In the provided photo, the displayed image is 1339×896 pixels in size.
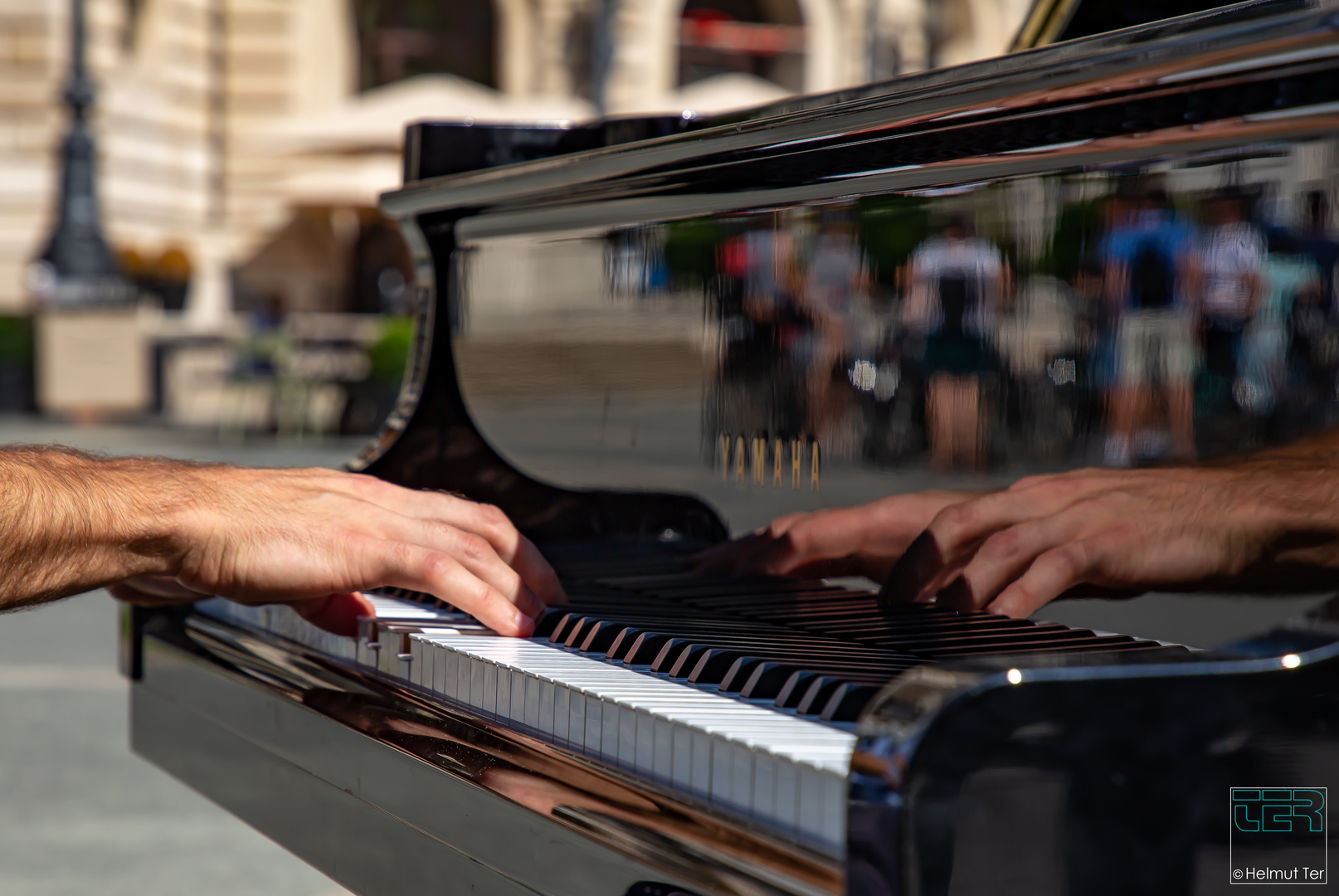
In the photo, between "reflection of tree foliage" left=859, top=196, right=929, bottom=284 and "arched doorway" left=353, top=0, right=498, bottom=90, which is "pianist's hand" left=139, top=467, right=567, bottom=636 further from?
"arched doorway" left=353, top=0, right=498, bottom=90

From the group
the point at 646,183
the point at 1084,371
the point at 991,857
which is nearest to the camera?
the point at 991,857

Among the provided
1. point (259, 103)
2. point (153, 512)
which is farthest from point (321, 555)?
point (259, 103)

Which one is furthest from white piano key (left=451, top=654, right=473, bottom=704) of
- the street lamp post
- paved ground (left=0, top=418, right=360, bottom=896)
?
the street lamp post

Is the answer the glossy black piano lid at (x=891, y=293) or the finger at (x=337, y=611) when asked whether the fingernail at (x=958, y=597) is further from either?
the finger at (x=337, y=611)

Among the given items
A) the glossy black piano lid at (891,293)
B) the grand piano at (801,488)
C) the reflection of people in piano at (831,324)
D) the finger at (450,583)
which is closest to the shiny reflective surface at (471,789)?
the grand piano at (801,488)

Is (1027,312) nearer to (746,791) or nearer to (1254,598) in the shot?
(1254,598)

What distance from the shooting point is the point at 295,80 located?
18.7m

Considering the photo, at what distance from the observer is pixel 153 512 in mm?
1359

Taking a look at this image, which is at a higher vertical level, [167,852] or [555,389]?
[555,389]

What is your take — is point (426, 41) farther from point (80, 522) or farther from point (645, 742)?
point (645, 742)

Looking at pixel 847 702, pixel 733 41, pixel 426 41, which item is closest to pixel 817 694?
pixel 847 702

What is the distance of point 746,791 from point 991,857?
0.19 meters

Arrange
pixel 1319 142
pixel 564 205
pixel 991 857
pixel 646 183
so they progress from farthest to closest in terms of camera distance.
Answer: pixel 564 205 → pixel 646 183 → pixel 1319 142 → pixel 991 857

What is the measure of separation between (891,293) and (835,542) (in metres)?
0.28
